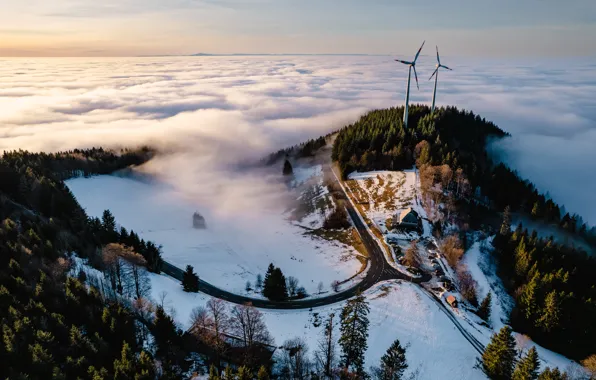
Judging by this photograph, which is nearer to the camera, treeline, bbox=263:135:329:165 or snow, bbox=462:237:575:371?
snow, bbox=462:237:575:371

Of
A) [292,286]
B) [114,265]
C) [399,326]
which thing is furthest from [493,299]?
[114,265]

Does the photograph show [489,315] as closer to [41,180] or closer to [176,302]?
[176,302]

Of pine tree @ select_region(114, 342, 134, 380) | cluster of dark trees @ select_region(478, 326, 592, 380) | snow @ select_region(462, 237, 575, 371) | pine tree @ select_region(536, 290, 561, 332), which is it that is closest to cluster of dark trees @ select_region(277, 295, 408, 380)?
cluster of dark trees @ select_region(478, 326, 592, 380)

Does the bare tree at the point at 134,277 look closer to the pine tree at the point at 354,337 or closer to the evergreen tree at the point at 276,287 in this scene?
the evergreen tree at the point at 276,287

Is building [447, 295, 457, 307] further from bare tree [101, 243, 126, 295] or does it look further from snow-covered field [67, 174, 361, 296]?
bare tree [101, 243, 126, 295]

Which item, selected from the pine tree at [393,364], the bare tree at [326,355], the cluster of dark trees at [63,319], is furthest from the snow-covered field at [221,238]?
the pine tree at [393,364]

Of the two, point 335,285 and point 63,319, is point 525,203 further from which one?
point 63,319
